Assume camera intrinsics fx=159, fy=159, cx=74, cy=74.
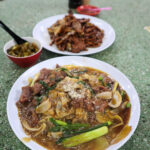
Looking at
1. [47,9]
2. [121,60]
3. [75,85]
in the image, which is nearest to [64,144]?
[75,85]

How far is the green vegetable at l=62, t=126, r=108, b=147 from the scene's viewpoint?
65.1 inches

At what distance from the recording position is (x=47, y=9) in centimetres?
464

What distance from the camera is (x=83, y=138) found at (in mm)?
1669

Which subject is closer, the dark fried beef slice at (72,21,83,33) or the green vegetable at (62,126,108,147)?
the green vegetable at (62,126,108,147)

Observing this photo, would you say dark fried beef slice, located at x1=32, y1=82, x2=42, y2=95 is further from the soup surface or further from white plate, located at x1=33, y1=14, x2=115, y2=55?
white plate, located at x1=33, y1=14, x2=115, y2=55

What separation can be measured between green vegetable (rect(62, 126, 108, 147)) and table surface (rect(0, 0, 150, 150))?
0.37 metres

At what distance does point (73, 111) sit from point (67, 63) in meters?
0.95

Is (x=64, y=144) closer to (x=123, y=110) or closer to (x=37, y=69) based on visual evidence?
(x=123, y=110)

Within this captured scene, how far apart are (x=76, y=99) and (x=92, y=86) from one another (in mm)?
407

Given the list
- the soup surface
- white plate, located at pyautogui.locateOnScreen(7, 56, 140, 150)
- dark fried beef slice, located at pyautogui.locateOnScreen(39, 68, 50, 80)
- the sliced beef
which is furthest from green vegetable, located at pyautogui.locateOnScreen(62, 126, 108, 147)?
dark fried beef slice, located at pyautogui.locateOnScreen(39, 68, 50, 80)

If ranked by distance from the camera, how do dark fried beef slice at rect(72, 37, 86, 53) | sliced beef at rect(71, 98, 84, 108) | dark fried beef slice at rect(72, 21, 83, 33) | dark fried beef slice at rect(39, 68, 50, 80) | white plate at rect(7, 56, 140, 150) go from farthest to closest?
dark fried beef slice at rect(72, 21, 83, 33) < dark fried beef slice at rect(72, 37, 86, 53) < dark fried beef slice at rect(39, 68, 50, 80) < sliced beef at rect(71, 98, 84, 108) < white plate at rect(7, 56, 140, 150)

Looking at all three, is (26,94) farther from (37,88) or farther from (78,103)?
(78,103)

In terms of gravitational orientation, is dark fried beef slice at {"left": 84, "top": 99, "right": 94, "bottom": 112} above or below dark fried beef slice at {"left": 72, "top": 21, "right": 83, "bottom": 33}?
below

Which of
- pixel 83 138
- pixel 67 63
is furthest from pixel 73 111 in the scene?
pixel 67 63
